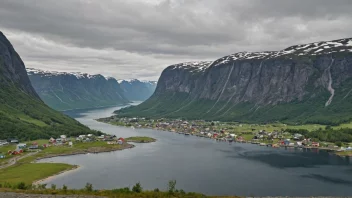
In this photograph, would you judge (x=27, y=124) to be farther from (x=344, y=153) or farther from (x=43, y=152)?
(x=344, y=153)

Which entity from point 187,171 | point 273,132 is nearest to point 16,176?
point 187,171

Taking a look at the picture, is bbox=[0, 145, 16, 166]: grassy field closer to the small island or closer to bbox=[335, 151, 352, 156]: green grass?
the small island


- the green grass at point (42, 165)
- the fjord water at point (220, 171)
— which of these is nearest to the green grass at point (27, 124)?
the green grass at point (42, 165)

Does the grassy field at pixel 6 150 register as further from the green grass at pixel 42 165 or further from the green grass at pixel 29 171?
the green grass at pixel 29 171

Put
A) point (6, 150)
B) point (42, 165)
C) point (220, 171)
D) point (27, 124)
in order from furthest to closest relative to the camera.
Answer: point (27, 124)
point (6, 150)
point (42, 165)
point (220, 171)

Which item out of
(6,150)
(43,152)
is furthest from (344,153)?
(6,150)

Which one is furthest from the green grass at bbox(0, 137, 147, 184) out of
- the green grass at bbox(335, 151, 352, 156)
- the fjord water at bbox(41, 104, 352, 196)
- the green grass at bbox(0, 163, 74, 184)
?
the green grass at bbox(335, 151, 352, 156)

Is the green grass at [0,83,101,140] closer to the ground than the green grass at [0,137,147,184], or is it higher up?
higher up

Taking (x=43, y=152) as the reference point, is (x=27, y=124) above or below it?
above
